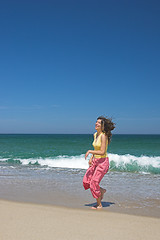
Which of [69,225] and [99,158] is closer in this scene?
[69,225]

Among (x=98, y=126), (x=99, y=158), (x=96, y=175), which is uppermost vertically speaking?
(x=98, y=126)

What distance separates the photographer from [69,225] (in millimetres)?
4000

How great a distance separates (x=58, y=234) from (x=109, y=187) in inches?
191

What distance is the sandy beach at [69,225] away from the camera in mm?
3553

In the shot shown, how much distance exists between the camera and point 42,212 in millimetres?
4734

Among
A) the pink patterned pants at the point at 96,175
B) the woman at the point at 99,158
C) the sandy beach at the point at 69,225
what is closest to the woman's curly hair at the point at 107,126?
the woman at the point at 99,158

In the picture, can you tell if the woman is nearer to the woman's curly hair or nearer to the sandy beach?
the woman's curly hair

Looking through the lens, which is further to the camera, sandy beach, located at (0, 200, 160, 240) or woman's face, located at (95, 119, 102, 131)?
woman's face, located at (95, 119, 102, 131)

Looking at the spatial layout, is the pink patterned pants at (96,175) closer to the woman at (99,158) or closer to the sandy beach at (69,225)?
the woman at (99,158)

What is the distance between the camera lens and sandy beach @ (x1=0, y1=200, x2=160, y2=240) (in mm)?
3553

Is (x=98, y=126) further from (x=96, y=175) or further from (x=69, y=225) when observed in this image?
(x=69, y=225)

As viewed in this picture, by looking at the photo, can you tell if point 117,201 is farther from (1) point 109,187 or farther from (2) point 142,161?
(2) point 142,161

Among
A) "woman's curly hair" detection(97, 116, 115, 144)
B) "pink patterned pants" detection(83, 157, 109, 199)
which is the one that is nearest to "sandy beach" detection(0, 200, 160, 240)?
"pink patterned pants" detection(83, 157, 109, 199)

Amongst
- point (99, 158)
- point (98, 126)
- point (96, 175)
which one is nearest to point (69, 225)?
point (96, 175)
